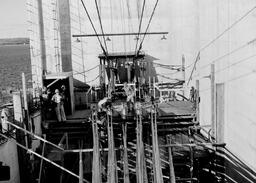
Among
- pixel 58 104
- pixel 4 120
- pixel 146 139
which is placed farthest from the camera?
pixel 58 104

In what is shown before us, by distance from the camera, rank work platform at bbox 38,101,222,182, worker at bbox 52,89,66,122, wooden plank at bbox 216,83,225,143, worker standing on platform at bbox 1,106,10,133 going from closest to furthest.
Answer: wooden plank at bbox 216,83,225,143 → worker standing on platform at bbox 1,106,10,133 → work platform at bbox 38,101,222,182 → worker at bbox 52,89,66,122

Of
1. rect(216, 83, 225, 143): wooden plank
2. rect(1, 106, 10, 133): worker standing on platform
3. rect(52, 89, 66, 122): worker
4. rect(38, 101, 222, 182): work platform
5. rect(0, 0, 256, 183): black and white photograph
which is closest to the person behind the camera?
rect(0, 0, 256, 183): black and white photograph

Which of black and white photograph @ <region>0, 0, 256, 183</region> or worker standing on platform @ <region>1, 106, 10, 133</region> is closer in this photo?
black and white photograph @ <region>0, 0, 256, 183</region>

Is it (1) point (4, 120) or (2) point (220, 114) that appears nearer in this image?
(2) point (220, 114)

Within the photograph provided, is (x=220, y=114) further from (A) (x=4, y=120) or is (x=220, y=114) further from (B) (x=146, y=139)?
A: (A) (x=4, y=120)

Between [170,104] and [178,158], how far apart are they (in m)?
5.07

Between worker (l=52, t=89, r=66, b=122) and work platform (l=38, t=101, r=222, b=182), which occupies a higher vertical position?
worker (l=52, t=89, r=66, b=122)

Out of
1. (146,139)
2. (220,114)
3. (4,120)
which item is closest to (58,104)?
(4,120)

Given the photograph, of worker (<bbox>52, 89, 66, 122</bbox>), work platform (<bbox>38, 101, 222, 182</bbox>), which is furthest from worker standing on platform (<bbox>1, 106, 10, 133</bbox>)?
worker (<bbox>52, 89, 66, 122</bbox>)

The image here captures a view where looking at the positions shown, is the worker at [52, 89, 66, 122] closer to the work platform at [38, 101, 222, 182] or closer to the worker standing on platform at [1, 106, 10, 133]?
the work platform at [38, 101, 222, 182]

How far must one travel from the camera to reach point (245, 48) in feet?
42.8

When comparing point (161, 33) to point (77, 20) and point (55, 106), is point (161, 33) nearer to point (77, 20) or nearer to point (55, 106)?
point (77, 20)

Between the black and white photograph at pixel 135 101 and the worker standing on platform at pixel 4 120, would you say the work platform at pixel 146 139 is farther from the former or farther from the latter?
the worker standing on platform at pixel 4 120

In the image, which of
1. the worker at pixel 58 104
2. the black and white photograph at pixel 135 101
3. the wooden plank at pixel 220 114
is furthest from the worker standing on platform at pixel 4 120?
the wooden plank at pixel 220 114
